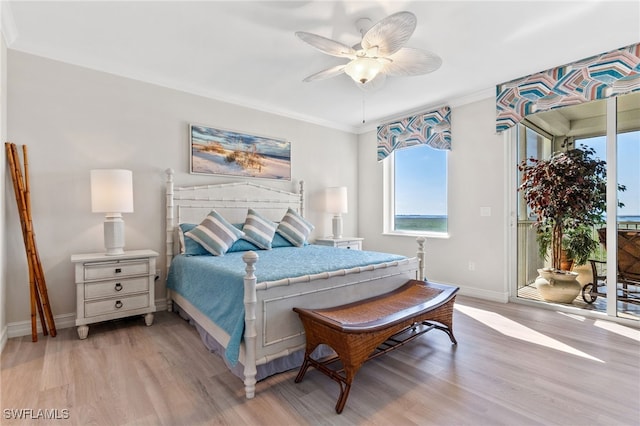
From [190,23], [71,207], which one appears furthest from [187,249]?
[190,23]

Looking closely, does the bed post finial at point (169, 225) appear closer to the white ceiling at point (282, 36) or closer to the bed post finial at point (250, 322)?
the white ceiling at point (282, 36)

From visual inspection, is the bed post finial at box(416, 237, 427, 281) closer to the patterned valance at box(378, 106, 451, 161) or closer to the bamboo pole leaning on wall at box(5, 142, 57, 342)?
the patterned valance at box(378, 106, 451, 161)

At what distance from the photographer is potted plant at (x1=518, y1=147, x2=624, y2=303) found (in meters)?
3.15

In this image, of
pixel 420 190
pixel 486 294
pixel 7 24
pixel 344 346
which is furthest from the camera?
pixel 420 190

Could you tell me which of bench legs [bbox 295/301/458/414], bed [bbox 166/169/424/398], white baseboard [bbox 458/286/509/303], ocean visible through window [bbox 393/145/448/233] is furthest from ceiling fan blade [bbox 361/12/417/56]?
white baseboard [bbox 458/286/509/303]

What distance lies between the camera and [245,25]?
238 cm

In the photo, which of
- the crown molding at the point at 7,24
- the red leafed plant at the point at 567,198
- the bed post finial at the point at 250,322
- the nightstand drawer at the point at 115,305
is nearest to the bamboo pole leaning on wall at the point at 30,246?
the nightstand drawer at the point at 115,305

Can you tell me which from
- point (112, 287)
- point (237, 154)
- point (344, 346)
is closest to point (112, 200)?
point (112, 287)

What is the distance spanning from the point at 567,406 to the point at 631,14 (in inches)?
110

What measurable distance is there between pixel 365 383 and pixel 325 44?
7.32 ft

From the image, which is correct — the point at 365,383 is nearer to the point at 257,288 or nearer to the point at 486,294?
the point at 257,288

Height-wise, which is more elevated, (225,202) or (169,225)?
(225,202)

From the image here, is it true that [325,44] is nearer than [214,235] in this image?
Yes

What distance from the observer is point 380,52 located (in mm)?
2141
